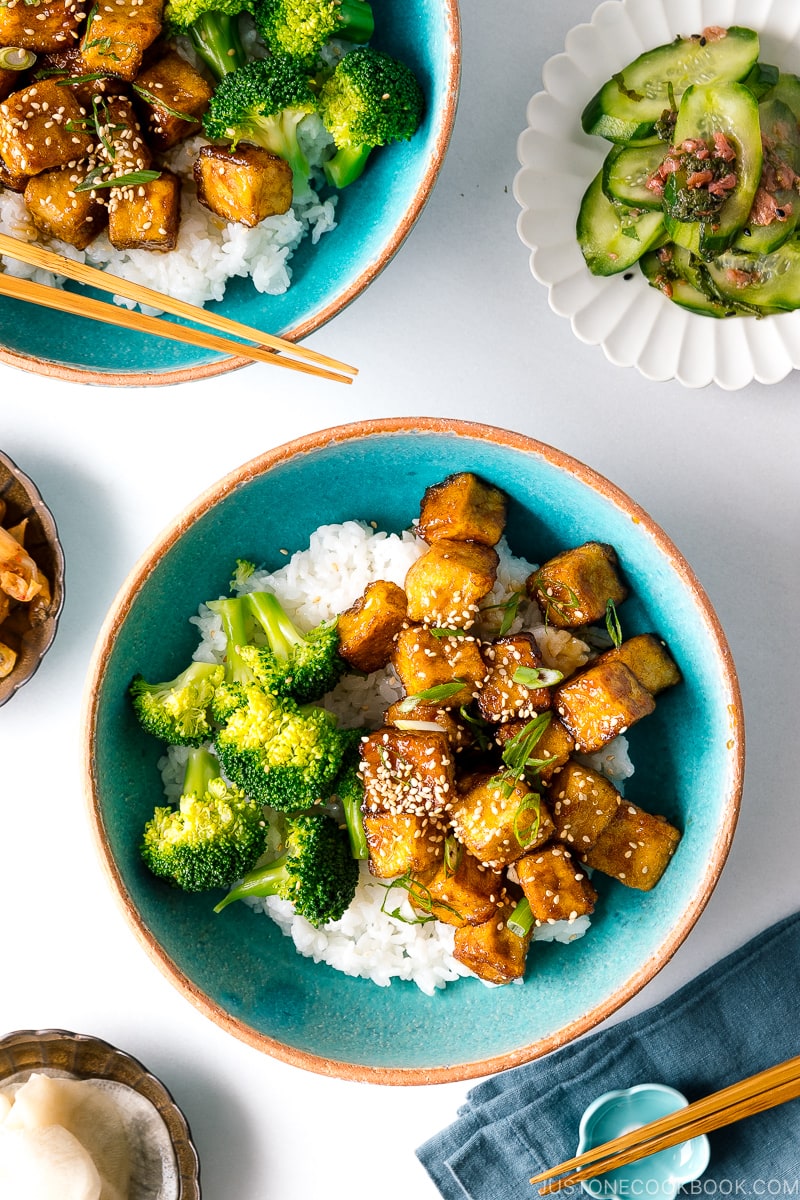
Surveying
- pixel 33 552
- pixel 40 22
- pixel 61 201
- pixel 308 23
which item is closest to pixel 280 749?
pixel 33 552

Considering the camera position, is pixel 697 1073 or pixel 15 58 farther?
pixel 697 1073

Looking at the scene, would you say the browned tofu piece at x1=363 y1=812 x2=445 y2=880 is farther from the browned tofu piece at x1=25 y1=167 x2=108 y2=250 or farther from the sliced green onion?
the sliced green onion

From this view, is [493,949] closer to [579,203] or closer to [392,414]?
[392,414]

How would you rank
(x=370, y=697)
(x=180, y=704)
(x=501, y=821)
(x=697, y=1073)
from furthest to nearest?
(x=697, y=1073) < (x=370, y=697) < (x=180, y=704) < (x=501, y=821)

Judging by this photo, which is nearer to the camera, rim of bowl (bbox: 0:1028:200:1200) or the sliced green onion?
the sliced green onion

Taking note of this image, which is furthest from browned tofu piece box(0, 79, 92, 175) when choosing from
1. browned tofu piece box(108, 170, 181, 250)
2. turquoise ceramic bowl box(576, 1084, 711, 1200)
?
turquoise ceramic bowl box(576, 1084, 711, 1200)

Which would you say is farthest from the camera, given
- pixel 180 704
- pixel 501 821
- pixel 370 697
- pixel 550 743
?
pixel 370 697

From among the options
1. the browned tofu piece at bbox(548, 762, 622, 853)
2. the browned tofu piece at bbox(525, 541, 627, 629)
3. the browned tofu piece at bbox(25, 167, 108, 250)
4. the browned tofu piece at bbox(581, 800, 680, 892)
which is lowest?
the browned tofu piece at bbox(581, 800, 680, 892)
